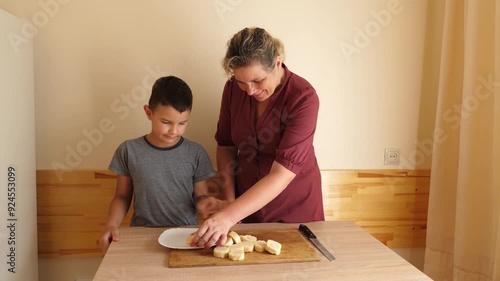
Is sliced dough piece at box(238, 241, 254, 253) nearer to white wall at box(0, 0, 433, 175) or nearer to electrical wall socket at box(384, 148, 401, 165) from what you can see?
white wall at box(0, 0, 433, 175)

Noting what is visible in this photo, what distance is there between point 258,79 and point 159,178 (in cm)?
46

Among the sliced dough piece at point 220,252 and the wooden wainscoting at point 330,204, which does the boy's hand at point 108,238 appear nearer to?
the sliced dough piece at point 220,252

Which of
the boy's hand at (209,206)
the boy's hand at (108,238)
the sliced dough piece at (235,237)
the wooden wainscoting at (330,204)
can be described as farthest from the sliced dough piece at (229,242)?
the wooden wainscoting at (330,204)

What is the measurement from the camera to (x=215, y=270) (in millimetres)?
920

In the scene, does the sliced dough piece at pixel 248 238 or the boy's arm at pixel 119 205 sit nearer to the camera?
the sliced dough piece at pixel 248 238

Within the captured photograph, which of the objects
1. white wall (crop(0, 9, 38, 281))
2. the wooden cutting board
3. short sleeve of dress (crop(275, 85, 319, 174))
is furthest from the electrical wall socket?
white wall (crop(0, 9, 38, 281))

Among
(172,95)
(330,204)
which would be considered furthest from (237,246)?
(330,204)

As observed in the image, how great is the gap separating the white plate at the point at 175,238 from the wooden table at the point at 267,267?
0.02 meters

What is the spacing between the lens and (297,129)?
1.20 metres

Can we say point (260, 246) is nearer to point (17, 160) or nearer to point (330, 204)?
point (330, 204)

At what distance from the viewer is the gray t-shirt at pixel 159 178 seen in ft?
4.26

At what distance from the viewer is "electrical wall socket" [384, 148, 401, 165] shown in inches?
70.7

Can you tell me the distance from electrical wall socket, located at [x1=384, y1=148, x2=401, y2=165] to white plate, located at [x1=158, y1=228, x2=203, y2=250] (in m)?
1.02

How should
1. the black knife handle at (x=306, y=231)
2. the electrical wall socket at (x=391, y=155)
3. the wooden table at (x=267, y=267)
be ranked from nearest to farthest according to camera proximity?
1. the wooden table at (x=267, y=267)
2. the black knife handle at (x=306, y=231)
3. the electrical wall socket at (x=391, y=155)
